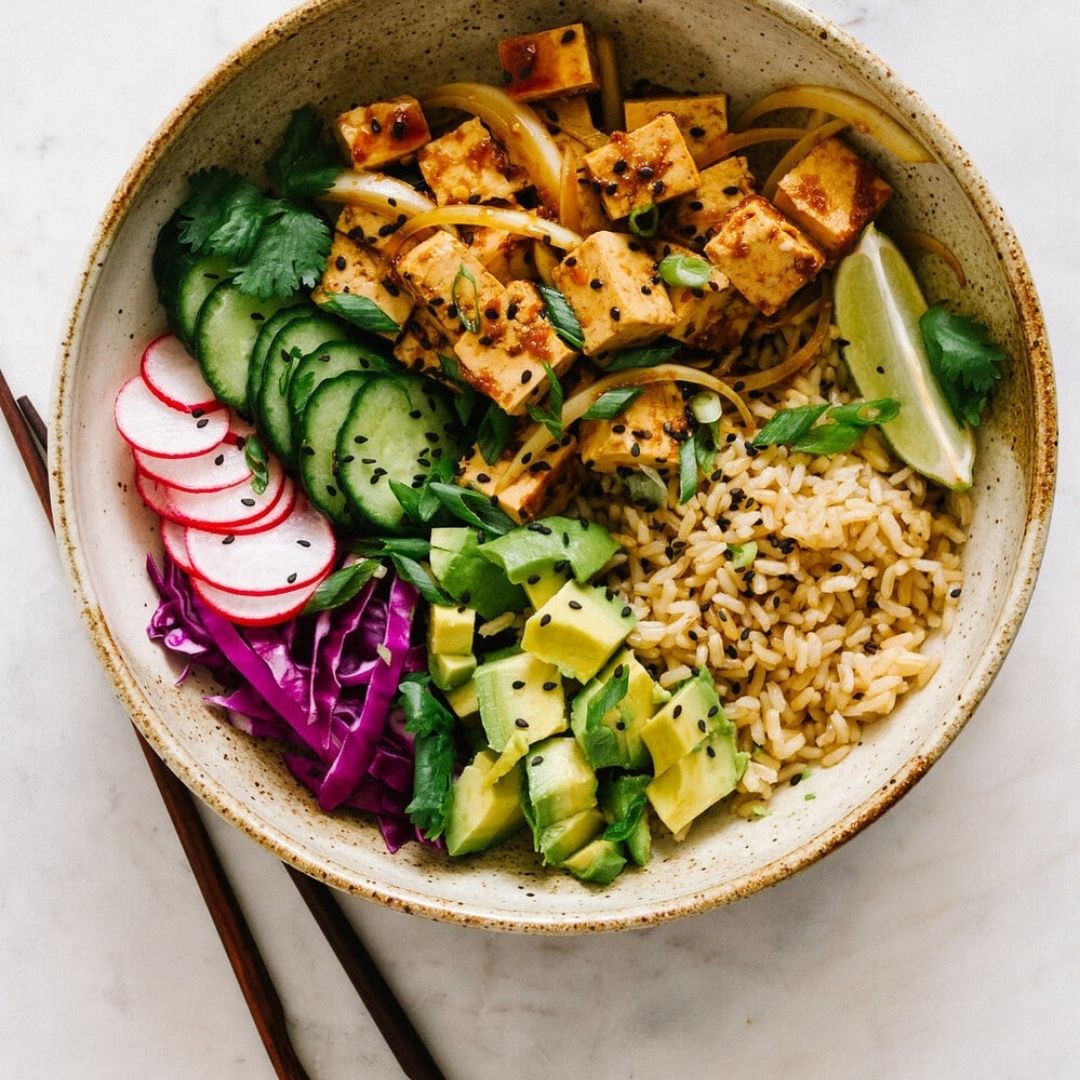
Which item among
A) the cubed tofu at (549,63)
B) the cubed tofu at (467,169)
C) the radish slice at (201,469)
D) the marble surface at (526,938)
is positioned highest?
the cubed tofu at (549,63)

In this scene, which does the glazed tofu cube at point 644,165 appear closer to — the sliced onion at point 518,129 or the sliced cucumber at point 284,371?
the sliced onion at point 518,129

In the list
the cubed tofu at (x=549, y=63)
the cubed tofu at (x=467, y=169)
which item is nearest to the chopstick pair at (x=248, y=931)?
the cubed tofu at (x=467, y=169)

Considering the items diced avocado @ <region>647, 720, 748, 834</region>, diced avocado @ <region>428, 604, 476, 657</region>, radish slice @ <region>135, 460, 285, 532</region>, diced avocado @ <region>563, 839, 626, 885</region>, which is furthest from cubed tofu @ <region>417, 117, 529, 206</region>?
diced avocado @ <region>563, 839, 626, 885</region>

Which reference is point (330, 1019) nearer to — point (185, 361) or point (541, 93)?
point (185, 361)

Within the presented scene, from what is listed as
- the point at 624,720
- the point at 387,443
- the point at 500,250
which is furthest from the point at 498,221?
the point at 624,720

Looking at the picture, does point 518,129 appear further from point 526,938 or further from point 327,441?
point 526,938
